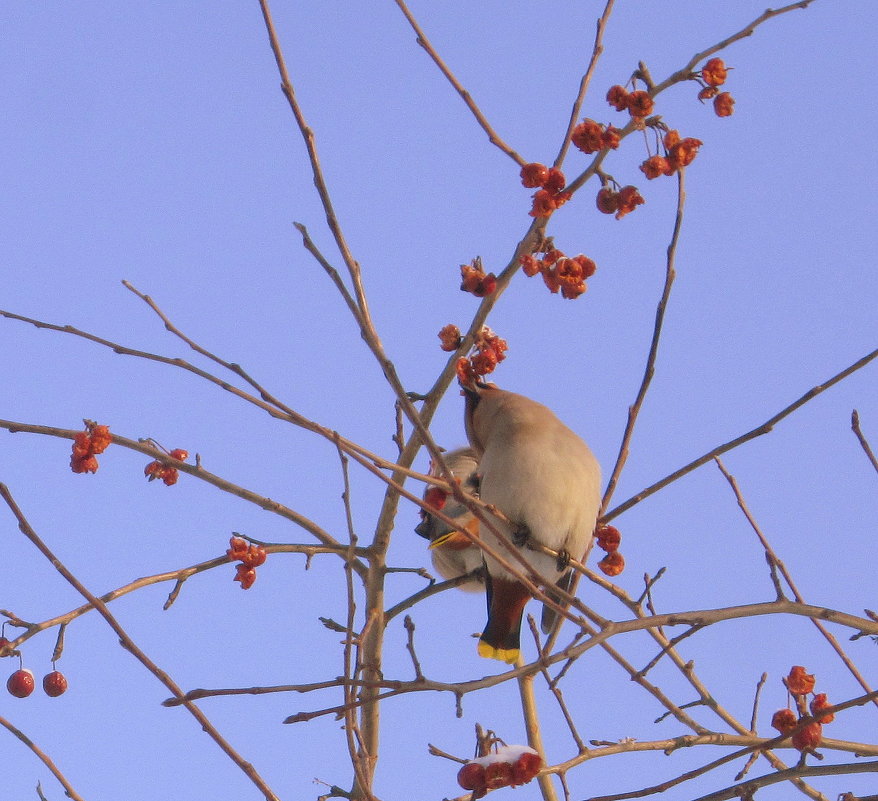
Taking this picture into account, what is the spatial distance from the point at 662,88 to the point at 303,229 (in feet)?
2.72

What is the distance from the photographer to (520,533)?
11.7 ft

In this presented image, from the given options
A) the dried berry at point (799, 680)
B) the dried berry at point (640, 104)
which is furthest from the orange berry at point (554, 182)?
the dried berry at point (799, 680)

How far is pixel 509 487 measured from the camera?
3.63m

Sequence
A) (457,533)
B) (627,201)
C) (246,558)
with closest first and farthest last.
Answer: (627,201), (246,558), (457,533)

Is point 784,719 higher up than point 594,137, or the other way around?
point 594,137

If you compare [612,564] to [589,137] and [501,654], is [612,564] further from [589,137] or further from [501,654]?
[589,137]

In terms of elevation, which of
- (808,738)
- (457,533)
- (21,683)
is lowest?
(808,738)

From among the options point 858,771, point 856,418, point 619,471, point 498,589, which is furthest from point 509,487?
point 858,771


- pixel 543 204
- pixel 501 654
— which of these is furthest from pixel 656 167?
pixel 501 654

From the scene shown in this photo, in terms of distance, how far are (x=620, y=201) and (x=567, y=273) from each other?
189 mm

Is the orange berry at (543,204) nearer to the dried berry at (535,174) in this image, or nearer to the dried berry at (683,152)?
the dried berry at (535,174)

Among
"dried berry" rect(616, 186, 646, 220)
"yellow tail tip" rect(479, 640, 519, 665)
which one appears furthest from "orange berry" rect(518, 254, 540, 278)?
"yellow tail tip" rect(479, 640, 519, 665)

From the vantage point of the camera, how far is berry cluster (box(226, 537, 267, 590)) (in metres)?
3.03

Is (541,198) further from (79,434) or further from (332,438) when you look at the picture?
(79,434)
